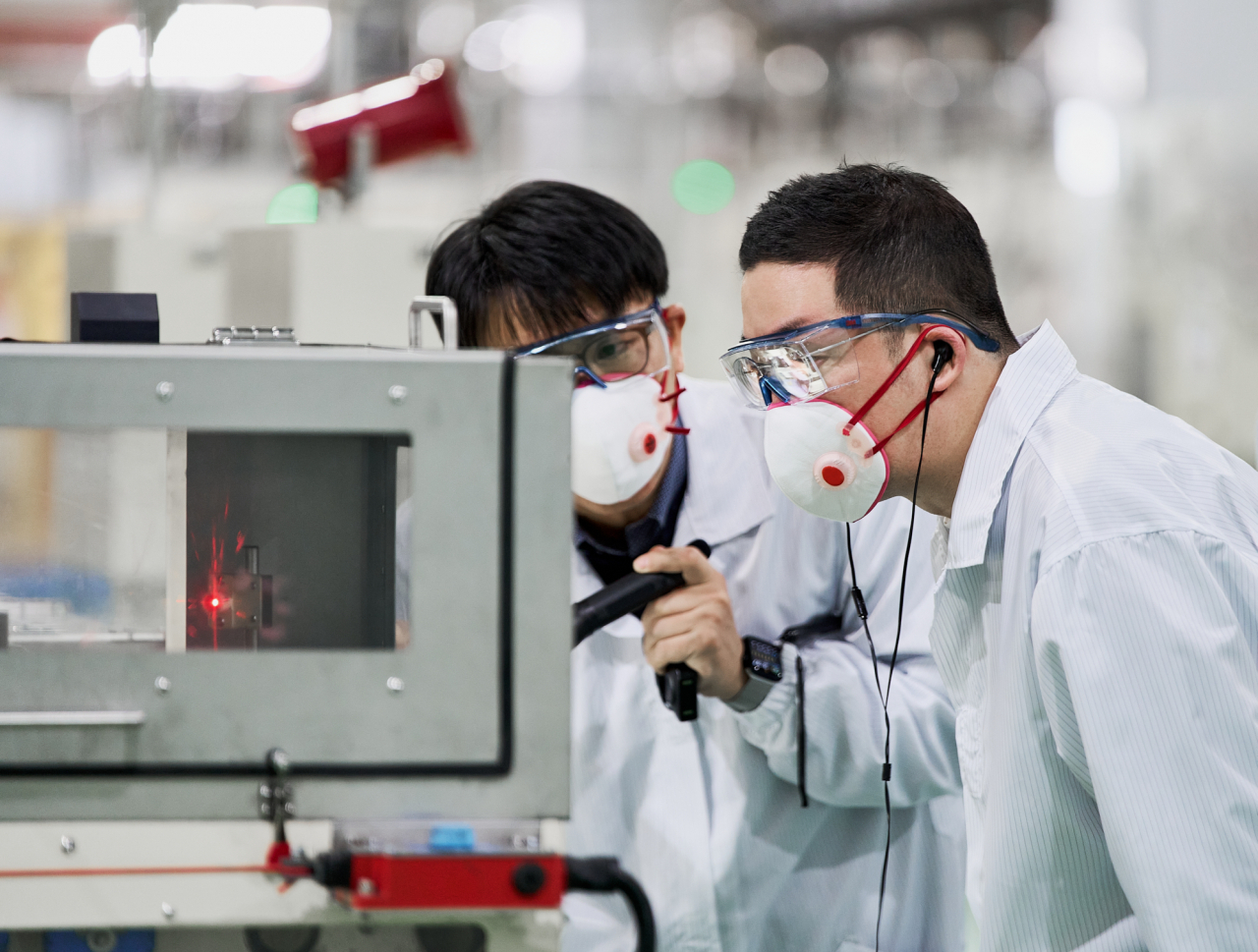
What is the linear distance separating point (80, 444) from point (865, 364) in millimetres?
630

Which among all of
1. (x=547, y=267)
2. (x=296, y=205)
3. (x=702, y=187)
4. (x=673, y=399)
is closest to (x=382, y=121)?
(x=296, y=205)

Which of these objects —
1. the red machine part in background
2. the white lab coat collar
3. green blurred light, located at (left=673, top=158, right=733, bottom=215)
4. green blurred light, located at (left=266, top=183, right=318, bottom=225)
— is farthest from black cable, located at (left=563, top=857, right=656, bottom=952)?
green blurred light, located at (left=673, top=158, right=733, bottom=215)

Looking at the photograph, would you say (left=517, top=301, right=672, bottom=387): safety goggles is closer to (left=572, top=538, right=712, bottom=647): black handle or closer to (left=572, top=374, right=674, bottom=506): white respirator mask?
(left=572, top=374, right=674, bottom=506): white respirator mask

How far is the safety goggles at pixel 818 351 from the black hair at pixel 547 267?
Result: 0.87ft

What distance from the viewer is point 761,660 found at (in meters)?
1.09

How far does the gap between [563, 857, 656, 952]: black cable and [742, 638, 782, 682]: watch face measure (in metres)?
0.48

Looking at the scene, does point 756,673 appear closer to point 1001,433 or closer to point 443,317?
point 1001,433

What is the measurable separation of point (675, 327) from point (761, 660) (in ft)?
1.31

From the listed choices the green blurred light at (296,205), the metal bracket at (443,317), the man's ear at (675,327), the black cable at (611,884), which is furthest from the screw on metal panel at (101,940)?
the green blurred light at (296,205)

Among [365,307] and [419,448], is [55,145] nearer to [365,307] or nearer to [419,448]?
[365,307]

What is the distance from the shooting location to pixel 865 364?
37.7 inches

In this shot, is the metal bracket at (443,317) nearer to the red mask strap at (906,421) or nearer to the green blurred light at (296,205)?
the red mask strap at (906,421)

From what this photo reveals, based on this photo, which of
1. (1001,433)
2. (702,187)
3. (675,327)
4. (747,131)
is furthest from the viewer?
(747,131)

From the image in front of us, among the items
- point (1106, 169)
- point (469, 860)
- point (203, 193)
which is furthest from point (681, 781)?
point (1106, 169)
